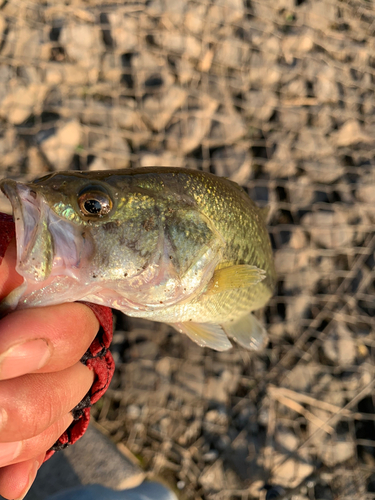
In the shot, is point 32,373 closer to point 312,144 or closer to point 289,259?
point 289,259

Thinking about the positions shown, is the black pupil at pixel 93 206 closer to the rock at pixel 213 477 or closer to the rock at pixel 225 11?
the rock at pixel 213 477

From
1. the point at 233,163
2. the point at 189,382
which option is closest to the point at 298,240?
the point at 233,163

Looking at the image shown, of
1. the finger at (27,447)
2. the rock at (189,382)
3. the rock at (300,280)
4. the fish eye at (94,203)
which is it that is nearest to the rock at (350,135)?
the rock at (300,280)

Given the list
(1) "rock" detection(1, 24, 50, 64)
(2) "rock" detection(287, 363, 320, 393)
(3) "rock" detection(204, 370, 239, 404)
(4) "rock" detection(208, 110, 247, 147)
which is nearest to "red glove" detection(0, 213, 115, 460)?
(3) "rock" detection(204, 370, 239, 404)

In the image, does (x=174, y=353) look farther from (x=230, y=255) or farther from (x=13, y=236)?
(x=13, y=236)

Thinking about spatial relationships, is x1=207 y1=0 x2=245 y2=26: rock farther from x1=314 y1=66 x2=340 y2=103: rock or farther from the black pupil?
the black pupil

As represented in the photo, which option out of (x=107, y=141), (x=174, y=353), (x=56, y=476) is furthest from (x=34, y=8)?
(x=56, y=476)
